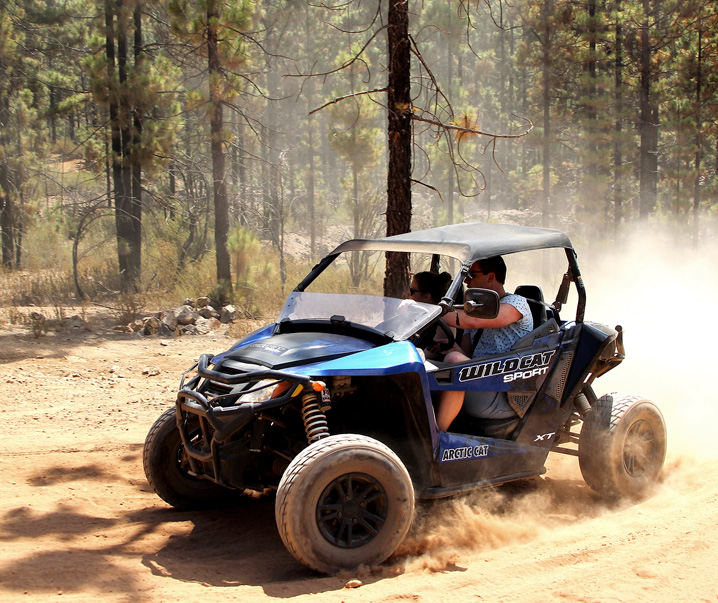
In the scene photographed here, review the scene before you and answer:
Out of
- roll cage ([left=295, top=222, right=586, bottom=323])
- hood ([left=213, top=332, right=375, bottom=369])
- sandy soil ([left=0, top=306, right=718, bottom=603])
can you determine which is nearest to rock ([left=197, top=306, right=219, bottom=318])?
sandy soil ([left=0, top=306, right=718, bottom=603])

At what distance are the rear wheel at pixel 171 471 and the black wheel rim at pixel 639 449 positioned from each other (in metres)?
2.97

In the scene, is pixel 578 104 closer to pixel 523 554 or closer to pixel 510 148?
pixel 523 554

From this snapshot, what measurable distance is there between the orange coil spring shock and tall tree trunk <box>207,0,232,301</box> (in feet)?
36.2

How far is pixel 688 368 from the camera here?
1033 centimetres

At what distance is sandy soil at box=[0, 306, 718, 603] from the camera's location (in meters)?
3.74

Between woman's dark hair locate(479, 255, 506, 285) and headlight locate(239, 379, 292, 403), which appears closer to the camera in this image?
headlight locate(239, 379, 292, 403)

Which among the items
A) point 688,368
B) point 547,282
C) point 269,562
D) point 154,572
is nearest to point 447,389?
point 269,562

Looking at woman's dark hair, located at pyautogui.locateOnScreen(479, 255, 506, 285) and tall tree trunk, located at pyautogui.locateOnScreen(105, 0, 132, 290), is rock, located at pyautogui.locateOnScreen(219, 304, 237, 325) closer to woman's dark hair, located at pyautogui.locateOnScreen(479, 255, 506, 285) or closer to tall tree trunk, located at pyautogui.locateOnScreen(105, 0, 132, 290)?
tall tree trunk, located at pyautogui.locateOnScreen(105, 0, 132, 290)

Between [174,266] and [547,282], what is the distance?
33.6 feet

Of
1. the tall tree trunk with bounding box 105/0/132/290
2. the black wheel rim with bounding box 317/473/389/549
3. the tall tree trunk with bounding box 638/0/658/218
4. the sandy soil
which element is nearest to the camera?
the sandy soil

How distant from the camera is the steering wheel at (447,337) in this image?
4.99 metres

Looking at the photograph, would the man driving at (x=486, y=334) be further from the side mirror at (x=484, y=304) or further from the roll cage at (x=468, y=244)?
the side mirror at (x=484, y=304)

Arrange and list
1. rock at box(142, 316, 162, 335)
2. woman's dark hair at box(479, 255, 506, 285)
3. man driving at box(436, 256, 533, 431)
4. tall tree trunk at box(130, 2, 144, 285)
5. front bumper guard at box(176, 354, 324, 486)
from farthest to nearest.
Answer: tall tree trunk at box(130, 2, 144, 285), rock at box(142, 316, 162, 335), woman's dark hair at box(479, 255, 506, 285), man driving at box(436, 256, 533, 431), front bumper guard at box(176, 354, 324, 486)

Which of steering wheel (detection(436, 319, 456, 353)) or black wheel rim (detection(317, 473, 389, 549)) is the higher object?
steering wheel (detection(436, 319, 456, 353))
